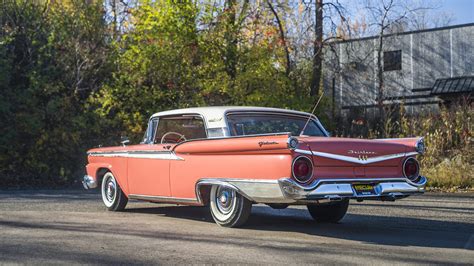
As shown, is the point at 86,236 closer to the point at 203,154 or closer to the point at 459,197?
the point at 203,154

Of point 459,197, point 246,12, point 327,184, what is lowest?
point 459,197

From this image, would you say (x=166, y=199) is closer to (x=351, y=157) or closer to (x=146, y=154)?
(x=146, y=154)

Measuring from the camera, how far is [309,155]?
730 centimetres

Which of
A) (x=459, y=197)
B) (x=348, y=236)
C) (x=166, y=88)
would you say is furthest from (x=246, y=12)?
(x=348, y=236)

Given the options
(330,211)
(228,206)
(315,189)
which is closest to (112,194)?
(228,206)

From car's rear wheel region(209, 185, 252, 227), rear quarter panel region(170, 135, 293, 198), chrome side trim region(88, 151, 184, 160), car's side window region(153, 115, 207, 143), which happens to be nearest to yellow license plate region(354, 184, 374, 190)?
rear quarter panel region(170, 135, 293, 198)

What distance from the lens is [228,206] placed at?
8.16 meters

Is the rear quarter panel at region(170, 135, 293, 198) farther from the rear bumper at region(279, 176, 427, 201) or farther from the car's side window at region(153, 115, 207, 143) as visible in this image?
the car's side window at region(153, 115, 207, 143)

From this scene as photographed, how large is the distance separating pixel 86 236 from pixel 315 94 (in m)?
19.0

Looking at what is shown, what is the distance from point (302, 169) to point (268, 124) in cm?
168

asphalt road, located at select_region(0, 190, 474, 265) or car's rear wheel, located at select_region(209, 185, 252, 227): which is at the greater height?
car's rear wheel, located at select_region(209, 185, 252, 227)

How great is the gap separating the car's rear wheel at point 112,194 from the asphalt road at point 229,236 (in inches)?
7.7

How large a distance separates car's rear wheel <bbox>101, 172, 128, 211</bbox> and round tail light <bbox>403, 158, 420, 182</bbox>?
4314mm

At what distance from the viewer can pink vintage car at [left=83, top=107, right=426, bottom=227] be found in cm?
730
